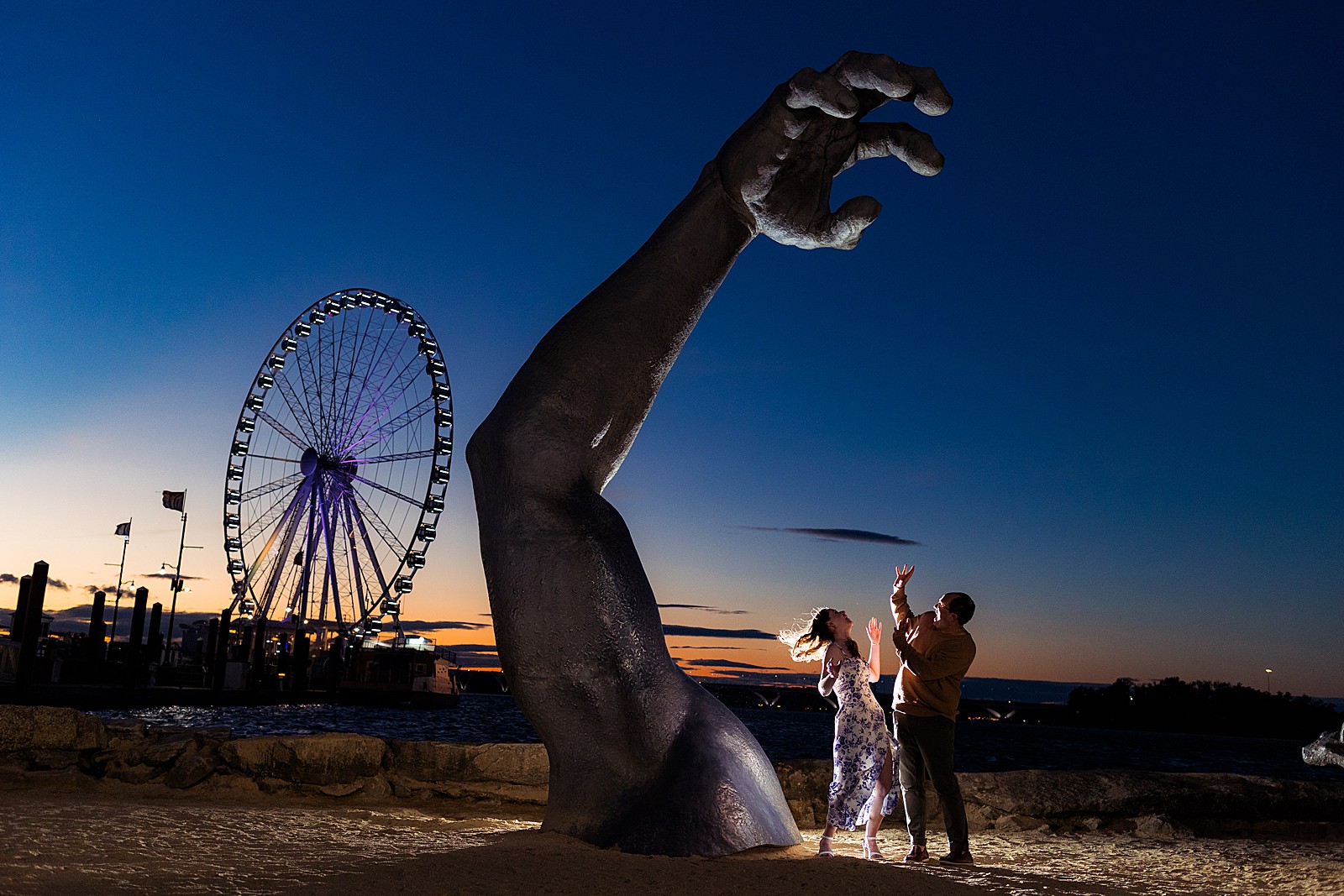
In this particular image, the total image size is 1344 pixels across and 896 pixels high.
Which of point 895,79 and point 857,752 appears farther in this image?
point 857,752

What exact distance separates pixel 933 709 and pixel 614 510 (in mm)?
1785

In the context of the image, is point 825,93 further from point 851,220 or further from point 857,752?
point 857,752

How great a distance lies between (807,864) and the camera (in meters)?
3.86

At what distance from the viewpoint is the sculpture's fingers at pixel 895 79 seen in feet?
13.8

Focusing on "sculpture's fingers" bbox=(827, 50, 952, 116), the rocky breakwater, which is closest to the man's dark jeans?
the rocky breakwater

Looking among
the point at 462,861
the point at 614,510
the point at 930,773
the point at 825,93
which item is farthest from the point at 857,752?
the point at 825,93

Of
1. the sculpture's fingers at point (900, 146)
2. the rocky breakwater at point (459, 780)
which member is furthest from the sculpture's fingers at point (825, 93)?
the rocky breakwater at point (459, 780)

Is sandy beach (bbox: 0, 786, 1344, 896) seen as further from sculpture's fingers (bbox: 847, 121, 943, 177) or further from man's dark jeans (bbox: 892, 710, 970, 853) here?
sculpture's fingers (bbox: 847, 121, 943, 177)

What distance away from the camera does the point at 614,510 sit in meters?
4.64

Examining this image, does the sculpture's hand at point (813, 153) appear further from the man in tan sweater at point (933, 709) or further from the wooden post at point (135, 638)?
the wooden post at point (135, 638)

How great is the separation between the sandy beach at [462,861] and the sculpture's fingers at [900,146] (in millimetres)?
2943

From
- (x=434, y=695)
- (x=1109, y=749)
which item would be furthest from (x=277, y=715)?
(x=1109, y=749)

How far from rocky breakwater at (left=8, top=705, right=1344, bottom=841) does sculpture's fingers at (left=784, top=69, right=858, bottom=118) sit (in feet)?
14.1

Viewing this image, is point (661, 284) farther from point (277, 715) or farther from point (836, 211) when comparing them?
point (277, 715)
